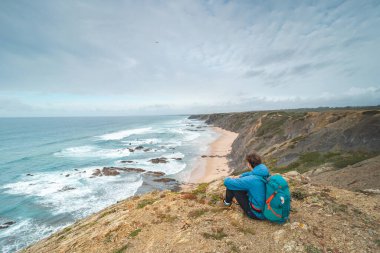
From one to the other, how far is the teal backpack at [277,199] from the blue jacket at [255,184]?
0.16 m

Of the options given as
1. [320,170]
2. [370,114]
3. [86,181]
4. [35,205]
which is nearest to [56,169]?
[86,181]

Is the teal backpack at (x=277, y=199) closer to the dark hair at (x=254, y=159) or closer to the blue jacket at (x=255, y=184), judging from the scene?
the blue jacket at (x=255, y=184)

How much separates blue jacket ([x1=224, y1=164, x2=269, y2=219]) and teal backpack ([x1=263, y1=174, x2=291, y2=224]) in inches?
6.3

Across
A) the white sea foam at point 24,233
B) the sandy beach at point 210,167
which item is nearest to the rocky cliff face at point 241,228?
the white sea foam at point 24,233

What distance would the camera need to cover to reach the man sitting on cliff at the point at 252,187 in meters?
6.12

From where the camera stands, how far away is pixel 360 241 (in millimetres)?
5906

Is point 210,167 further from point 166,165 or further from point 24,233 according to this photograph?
point 24,233

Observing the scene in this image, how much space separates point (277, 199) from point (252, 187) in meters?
0.72

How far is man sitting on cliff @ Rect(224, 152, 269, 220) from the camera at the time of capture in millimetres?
6125

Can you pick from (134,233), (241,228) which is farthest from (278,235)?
(134,233)

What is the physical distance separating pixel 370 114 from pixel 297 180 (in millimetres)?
24603

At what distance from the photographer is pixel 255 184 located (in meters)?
6.14

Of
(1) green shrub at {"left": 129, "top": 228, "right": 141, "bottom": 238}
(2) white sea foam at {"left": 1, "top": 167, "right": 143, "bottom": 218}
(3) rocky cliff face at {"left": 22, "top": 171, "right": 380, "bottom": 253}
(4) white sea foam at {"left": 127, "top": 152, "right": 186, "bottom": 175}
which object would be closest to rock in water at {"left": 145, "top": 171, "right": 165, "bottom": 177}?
(4) white sea foam at {"left": 127, "top": 152, "right": 186, "bottom": 175}

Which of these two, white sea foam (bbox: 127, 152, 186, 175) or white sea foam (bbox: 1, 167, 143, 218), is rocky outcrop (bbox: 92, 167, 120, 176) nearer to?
white sea foam (bbox: 1, 167, 143, 218)
